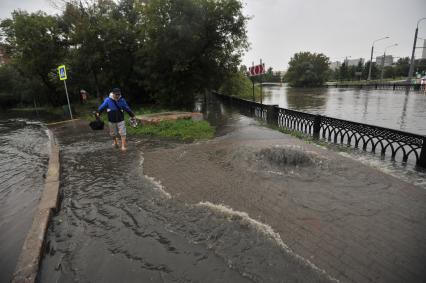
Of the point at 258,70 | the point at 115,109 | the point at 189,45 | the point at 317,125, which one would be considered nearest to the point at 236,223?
the point at 115,109

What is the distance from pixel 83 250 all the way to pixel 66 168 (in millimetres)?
4056

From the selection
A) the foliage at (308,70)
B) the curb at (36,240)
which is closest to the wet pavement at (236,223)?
the curb at (36,240)

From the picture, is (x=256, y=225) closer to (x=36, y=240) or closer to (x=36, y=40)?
(x=36, y=240)

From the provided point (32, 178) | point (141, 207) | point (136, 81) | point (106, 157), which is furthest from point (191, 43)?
point (141, 207)

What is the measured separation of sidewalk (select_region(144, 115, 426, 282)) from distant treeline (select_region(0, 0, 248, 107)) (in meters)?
10.8

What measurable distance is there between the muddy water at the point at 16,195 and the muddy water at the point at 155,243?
55 cm

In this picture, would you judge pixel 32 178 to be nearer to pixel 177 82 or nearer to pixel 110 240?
pixel 110 240

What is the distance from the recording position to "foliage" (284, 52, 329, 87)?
253 ft

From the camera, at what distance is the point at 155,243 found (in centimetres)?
→ 346

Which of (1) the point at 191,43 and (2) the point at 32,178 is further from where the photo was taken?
(1) the point at 191,43

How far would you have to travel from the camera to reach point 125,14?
75.8 feet

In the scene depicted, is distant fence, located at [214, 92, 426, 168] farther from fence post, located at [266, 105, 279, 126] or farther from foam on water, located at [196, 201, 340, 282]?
foam on water, located at [196, 201, 340, 282]

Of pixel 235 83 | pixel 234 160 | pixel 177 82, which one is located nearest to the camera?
pixel 234 160

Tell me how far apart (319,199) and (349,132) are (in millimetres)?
8251
